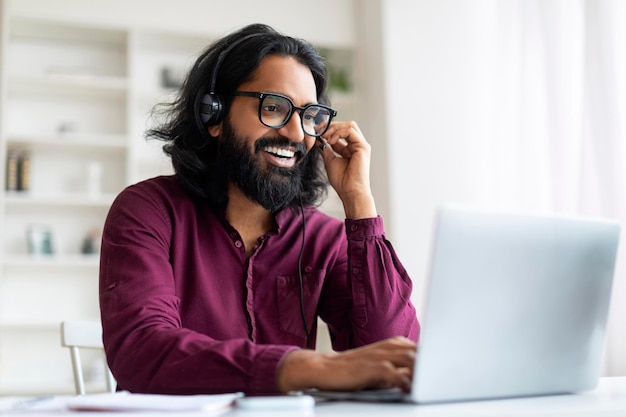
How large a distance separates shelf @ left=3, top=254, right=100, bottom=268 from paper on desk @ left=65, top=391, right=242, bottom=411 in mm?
2911

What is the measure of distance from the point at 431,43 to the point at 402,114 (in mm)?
414

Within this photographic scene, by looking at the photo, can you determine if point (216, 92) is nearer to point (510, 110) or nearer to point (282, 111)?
point (282, 111)

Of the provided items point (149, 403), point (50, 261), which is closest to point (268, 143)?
point (149, 403)

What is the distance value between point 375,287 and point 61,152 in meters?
2.95

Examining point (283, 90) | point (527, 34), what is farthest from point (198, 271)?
point (527, 34)

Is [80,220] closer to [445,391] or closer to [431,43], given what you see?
[431,43]

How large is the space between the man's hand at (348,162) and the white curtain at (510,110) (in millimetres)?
1078

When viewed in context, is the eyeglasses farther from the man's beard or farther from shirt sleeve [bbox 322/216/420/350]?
shirt sleeve [bbox 322/216/420/350]

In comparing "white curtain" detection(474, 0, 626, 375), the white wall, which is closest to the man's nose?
"white curtain" detection(474, 0, 626, 375)

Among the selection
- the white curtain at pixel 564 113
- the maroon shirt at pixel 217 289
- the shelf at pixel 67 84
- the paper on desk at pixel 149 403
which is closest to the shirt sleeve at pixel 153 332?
the maroon shirt at pixel 217 289

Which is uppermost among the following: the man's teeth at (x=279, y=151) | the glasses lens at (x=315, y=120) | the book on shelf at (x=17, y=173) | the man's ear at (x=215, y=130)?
the glasses lens at (x=315, y=120)

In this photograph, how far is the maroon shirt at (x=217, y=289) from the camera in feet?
3.25

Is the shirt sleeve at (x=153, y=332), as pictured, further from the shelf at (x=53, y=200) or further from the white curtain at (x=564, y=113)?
the shelf at (x=53, y=200)

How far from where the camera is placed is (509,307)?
2.63 feet
